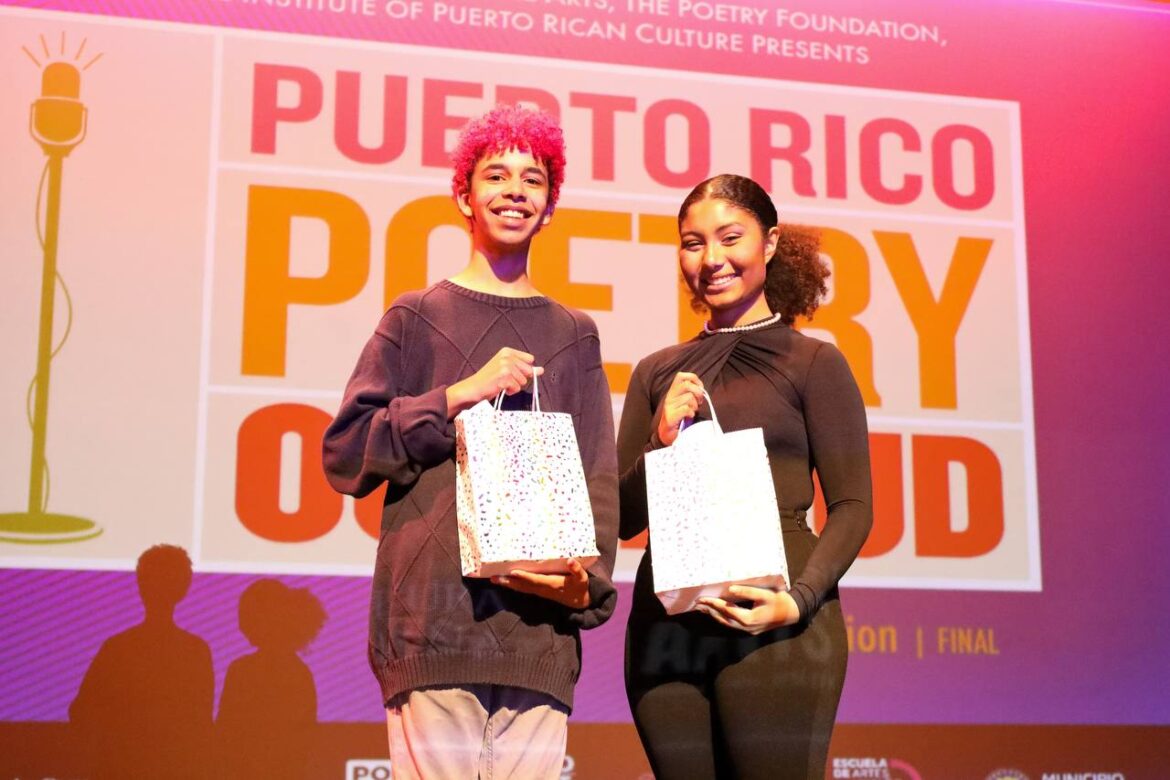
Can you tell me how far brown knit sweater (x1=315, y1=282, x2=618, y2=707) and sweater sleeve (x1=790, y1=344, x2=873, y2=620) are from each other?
1.15 ft

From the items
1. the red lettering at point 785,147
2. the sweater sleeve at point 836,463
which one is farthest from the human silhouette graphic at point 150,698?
the red lettering at point 785,147

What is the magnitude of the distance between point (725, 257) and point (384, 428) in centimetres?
71

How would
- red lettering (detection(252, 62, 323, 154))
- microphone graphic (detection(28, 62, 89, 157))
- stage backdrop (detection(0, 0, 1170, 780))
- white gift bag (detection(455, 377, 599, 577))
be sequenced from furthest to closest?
red lettering (detection(252, 62, 323, 154))
microphone graphic (detection(28, 62, 89, 157))
stage backdrop (detection(0, 0, 1170, 780))
white gift bag (detection(455, 377, 599, 577))

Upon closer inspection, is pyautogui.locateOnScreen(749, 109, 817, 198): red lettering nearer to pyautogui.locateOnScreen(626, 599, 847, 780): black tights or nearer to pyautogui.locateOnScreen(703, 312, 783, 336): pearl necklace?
pyautogui.locateOnScreen(703, 312, 783, 336): pearl necklace

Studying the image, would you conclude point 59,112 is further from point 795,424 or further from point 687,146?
point 795,424

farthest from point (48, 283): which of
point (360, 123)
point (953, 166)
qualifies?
point (953, 166)

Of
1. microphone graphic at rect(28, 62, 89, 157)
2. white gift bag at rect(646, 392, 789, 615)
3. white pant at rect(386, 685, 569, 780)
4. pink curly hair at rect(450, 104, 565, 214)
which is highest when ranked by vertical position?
microphone graphic at rect(28, 62, 89, 157)

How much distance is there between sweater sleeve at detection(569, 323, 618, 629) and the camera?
2041 mm

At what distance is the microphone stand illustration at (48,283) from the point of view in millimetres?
3467

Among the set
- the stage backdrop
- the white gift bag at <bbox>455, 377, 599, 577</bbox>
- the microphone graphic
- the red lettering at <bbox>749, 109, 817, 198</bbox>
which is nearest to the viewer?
the white gift bag at <bbox>455, 377, 599, 577</bbox>

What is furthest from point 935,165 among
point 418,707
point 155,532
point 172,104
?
point 418,707

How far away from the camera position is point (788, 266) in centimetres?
252

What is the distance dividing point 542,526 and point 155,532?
194 cm

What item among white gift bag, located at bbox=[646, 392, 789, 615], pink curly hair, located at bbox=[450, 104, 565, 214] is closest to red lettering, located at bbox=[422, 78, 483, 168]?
pink curly hair, located at bbox=[450, 104, 565, 214]
